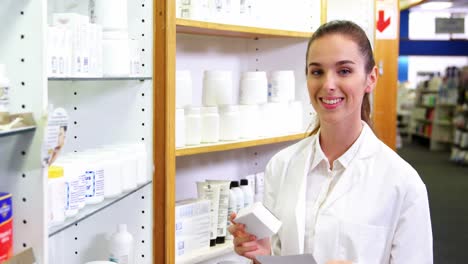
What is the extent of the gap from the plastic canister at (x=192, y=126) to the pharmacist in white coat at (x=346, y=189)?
1.60 feet

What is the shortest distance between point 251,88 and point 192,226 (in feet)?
2.37

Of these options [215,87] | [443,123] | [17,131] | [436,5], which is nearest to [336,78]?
[215,87]

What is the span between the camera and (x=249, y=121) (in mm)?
2730

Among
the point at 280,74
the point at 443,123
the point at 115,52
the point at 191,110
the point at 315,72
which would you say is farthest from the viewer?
the point at 443,123

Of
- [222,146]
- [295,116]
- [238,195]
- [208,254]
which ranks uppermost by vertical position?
[295,116]

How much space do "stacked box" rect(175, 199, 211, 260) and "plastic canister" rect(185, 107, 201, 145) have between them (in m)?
0.27

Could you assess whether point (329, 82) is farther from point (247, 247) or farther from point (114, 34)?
point (114, 34)

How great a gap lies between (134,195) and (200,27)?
2.26ft

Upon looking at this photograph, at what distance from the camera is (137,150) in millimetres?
2051

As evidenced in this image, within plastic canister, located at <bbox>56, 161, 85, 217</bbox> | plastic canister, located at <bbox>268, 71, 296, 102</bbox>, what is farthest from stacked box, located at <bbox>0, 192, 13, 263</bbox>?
plastic canister, located at <bbox>268, 71, 296, 102</bbox>

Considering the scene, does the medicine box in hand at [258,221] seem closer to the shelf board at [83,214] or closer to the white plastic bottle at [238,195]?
the shelf board at [83,214]

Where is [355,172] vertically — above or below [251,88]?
below

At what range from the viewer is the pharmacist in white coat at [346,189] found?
6.19ft

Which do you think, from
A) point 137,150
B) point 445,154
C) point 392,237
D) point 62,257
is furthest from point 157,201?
point 445,154
